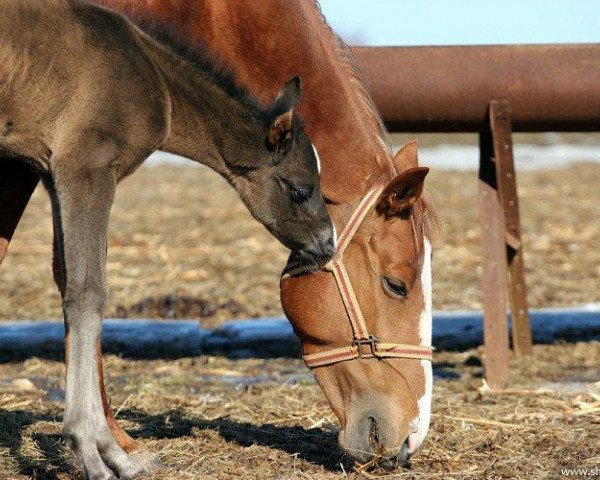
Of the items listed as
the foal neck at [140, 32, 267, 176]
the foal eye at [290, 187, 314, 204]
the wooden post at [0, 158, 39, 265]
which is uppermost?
the foal neck at [140, 32, 267, 176]

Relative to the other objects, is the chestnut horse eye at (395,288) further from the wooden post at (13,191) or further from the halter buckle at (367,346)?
the wooden post at (13,191)

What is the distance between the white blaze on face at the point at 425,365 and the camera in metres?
3.92

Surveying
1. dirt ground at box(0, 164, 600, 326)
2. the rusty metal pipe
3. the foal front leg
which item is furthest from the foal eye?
the rusty metal pipe

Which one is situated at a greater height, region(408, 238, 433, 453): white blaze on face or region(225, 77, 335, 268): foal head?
region(225, 77, 335, 268): foal head

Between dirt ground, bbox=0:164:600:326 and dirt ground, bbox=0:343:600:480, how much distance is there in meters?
1.05

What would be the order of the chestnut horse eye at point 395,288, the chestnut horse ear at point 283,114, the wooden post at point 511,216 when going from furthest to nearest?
the wooden post at point 511,216 < the chestnut horse eye at point 395,288 < the chestnut horse ear at point 283,114

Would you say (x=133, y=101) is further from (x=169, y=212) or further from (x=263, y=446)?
(x=169, y=212)

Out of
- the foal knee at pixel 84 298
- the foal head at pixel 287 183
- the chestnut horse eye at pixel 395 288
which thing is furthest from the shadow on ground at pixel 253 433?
the foal knee at pixel 84 298

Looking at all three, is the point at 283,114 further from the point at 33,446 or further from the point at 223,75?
the point at 33,446

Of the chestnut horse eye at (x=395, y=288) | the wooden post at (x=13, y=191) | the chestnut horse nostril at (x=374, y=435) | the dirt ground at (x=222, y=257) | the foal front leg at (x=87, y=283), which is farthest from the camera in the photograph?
the dirt ground at (x=222, y=257)

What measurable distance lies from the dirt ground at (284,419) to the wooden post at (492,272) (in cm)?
17

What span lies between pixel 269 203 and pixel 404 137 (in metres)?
25.1

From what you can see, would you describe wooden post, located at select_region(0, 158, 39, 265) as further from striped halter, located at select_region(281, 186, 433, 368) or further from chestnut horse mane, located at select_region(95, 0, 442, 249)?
striped halter, located at select_region(281, 186, 433, 368)

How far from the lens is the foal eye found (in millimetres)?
3934
